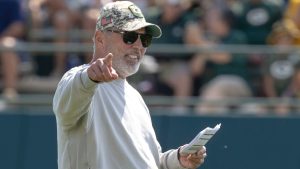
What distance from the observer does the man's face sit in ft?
17.3

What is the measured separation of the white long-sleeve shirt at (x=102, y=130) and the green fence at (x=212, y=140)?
12.4ft

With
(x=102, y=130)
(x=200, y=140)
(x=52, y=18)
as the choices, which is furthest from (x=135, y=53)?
(x=52, y=18)

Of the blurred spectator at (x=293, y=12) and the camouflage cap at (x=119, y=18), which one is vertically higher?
the camouflage cap at (x=119, y=18)

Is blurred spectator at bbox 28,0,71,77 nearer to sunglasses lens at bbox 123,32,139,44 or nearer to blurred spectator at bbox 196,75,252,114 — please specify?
blurred spectator at bbox 196,75,252,114

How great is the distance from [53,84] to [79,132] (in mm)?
5063

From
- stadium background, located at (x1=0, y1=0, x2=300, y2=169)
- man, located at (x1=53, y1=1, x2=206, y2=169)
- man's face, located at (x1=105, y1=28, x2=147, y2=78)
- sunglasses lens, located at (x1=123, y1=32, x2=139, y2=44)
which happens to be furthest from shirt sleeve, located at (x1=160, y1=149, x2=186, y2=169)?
stadium background, located at (x1=0, y1=0, x2=300, y2=169)

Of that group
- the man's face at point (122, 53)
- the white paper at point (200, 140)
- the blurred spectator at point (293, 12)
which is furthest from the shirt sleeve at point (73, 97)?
the blurred spectator at point (293, 12)

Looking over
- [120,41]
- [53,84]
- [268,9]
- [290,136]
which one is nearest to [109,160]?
[120,41]

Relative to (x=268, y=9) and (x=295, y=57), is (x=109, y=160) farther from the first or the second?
(x=268, y=9)

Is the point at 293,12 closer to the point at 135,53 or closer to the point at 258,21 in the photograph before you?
the point at 258,21

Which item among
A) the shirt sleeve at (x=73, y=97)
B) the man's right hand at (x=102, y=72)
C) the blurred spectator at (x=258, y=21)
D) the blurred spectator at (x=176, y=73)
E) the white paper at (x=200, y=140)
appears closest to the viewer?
the man's right hand at (x=102, y=72)

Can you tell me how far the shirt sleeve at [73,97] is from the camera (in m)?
4.73

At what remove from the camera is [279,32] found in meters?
10.1

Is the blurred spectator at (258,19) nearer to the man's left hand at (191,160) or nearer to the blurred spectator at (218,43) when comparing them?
the blurred spectator at (218,43)
